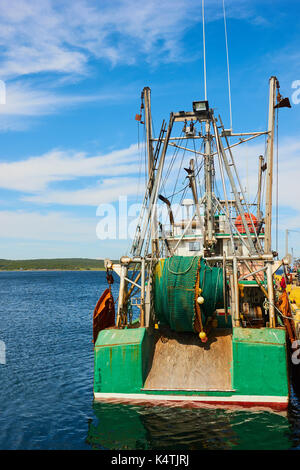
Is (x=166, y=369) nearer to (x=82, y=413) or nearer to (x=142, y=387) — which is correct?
(x=142, y=387)

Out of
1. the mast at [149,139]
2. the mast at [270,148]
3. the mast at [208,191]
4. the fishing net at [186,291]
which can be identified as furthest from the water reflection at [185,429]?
the mast at [208,191]

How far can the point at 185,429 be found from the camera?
404 inches

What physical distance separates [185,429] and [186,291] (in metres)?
4.02

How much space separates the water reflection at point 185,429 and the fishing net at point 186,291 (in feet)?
8.99

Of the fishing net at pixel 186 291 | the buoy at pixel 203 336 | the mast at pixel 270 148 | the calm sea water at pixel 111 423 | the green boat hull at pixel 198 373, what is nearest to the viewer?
the calm sea water at pixel 111 423

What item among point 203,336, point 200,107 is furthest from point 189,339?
point 200,107

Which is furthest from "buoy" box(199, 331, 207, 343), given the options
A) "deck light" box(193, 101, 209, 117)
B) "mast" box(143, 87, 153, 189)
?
"deck light" box(193, 101, 209, 117)

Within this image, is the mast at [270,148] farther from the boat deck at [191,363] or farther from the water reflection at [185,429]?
the water reflection at [185,429]

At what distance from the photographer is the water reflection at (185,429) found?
965 centimetres

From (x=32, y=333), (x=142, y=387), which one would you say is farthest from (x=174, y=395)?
(x=32, y=333)

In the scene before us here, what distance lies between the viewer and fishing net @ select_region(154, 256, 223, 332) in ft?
41.5

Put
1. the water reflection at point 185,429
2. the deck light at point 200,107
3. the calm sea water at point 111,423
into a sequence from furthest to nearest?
the deck light at point 200,107, the calm sea water at point 111,423, the water reflection at point 185,429
